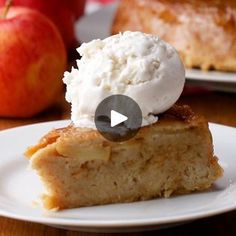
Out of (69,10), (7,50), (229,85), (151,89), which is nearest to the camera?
(151,89)

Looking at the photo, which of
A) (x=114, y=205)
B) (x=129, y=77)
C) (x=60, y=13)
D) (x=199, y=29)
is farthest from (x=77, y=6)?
(x=114, y=205)

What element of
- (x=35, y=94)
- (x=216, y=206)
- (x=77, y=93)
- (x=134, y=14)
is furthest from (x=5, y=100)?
(x=216, y=206)

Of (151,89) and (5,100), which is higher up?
(151,89)

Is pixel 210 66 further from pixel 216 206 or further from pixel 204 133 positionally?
pixel 216 206

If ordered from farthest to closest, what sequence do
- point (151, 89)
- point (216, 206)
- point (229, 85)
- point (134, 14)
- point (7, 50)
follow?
point (134, 14)
point (229, 85)
point (7, 50)
point (151, 89)
point (216, 206)
